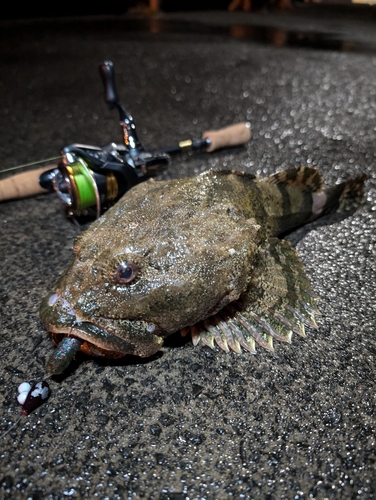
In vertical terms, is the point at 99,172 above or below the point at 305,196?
above

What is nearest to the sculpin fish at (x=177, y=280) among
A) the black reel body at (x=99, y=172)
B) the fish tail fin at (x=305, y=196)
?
the fish tail fin at (x=305, y=196)

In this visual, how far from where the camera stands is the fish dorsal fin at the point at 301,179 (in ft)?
7.57

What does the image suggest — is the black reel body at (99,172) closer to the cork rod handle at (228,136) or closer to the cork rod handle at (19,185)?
the cork rod handle at (19,185)

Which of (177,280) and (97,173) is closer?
(177,280)

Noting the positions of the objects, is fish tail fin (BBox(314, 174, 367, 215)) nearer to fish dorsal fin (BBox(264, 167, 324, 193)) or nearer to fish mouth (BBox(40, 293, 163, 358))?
fish dorsal fin (BBox(264, 167, 324, 193))

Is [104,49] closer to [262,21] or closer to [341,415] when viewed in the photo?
[262,21]

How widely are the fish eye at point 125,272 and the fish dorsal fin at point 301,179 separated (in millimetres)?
1030

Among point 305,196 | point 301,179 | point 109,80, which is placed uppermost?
point 109,80

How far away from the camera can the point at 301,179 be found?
7.94ft

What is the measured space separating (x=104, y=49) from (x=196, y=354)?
6.25 meters

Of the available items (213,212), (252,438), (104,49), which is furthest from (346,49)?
(252,438)

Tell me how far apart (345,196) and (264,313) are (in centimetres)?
134

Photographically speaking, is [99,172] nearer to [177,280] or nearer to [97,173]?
[97,173]

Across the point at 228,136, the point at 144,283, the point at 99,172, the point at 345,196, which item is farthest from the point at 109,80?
the point at 144,283
